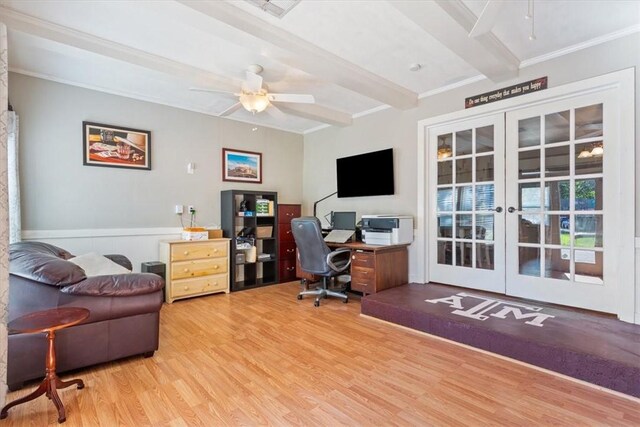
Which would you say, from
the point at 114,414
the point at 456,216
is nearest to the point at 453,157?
the point at 456,216

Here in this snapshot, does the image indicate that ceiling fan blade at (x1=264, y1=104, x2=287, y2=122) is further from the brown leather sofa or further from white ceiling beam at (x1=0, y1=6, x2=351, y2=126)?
the brown leather sofa

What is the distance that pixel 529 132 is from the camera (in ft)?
10.8

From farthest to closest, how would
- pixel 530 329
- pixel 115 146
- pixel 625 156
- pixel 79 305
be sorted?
pixel 115 146
pixel 625 156
pixel 530 329
pixel 79 305

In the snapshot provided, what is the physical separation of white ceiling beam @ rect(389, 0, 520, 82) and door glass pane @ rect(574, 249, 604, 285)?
6.32 feet

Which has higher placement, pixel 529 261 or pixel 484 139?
pixel 484 139

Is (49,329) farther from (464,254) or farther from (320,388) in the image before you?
(464,254)

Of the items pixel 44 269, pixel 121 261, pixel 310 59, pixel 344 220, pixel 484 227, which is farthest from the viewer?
pixel 344 220

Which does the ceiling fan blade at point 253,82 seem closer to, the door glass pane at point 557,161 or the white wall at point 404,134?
the white wall at point 404,134

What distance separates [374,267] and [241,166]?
2.75 metres

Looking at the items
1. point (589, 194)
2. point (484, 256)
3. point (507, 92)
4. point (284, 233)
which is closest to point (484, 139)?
point (507, 92)

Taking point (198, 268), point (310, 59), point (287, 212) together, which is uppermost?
point (310, 59)

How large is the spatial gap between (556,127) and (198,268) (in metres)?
4.39

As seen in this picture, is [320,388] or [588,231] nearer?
[320,388]

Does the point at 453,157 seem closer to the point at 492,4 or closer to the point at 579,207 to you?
the point at 579,207
